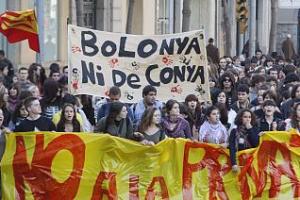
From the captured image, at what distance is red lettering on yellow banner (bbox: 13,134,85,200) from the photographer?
12319 mm

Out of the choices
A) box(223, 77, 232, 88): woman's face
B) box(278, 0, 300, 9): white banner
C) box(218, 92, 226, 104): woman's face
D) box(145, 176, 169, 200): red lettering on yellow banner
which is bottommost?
box(145, 176, 169, 200): red lettering on yellow banner

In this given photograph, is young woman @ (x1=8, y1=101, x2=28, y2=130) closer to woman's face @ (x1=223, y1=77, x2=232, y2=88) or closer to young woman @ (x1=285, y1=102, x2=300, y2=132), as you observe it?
young woman @ (x1=285, y1=102, x2=300, y2=132)

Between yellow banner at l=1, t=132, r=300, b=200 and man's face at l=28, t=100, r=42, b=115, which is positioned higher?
man's face at l=28, t=100, r=42, b=115

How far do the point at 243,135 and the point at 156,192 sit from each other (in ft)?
3.79

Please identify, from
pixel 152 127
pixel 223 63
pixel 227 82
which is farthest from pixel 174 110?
pixel 223 63

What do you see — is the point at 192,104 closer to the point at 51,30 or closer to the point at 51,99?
the point at 51,99

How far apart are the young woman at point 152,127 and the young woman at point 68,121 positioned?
2.33 feet

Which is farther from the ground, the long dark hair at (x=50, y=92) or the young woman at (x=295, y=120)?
the long dark hair at (x=50, y=92)

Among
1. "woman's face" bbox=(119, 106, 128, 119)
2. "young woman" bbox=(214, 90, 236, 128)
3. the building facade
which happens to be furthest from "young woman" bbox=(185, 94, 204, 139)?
the building facade

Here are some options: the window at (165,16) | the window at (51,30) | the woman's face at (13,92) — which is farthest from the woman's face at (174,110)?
the window at (165,16)

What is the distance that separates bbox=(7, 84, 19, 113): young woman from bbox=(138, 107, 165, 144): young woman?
1956 mm

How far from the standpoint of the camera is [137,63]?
1548 cm

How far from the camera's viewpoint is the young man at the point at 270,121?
13.8 m

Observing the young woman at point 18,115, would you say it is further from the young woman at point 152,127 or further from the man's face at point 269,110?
the man's face at point 269,110
